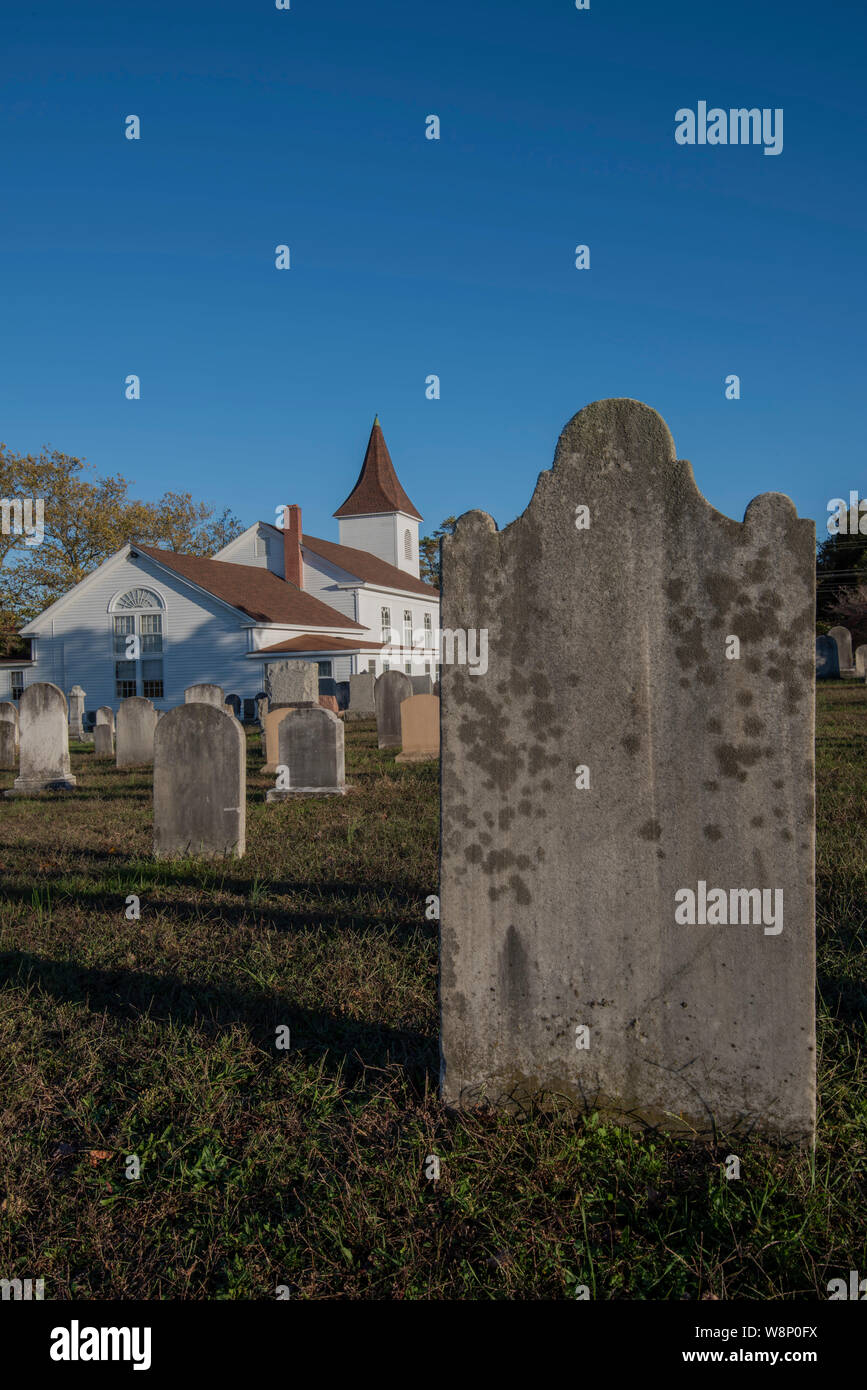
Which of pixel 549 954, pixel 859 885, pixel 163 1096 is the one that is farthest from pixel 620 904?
pixel 859 885

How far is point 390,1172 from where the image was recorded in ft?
8.48

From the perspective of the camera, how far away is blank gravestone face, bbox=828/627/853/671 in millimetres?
26219

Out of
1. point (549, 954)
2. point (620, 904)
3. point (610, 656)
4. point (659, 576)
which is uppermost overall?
point (659, 576)

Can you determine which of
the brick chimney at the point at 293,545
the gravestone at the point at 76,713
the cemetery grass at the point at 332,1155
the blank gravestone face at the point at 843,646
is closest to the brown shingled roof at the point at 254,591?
the brick chimney at the point at 293,545

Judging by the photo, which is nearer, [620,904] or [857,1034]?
[620,904]

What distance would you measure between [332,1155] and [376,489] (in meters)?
47.6

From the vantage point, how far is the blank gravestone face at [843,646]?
86.0ft

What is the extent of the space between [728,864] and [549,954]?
0.67 m

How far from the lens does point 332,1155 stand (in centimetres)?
274

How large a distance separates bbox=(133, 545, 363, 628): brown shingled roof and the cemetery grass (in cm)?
2828

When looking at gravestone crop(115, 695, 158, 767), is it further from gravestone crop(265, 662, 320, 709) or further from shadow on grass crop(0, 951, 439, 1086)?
shadow on grass crop(0, 951, 439, 1086)

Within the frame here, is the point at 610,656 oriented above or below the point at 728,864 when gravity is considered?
above
